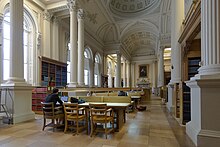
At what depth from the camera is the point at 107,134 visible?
396 centimetres

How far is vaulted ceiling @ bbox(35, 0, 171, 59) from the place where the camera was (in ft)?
39.4

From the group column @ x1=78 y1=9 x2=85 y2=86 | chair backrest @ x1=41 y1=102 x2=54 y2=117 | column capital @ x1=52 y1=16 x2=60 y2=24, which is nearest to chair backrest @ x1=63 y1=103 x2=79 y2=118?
chair backrest @ x1=41 y1=102 x2=54 y2=117

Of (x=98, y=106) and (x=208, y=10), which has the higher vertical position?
(x=208, y=10)

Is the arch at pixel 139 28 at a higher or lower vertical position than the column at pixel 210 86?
higher

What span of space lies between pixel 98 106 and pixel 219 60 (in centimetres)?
265

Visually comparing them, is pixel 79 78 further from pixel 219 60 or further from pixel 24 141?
pixel 219 60

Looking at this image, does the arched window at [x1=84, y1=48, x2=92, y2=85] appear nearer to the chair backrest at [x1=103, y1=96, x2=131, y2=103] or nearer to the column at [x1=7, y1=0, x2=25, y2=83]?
the column at [x1=7, y1=0, x2=25, y2=83]

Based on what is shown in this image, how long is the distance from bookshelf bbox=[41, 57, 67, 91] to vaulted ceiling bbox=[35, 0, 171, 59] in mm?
3646

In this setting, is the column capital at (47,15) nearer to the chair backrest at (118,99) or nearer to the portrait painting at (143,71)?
the chair backrest at (118,99)

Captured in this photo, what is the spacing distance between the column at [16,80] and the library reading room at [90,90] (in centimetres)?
3

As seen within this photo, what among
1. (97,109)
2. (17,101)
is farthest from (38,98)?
(97,109)

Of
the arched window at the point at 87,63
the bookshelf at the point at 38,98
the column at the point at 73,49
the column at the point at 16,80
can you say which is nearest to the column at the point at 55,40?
the column at the point at 73,49

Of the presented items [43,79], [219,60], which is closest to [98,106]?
[219,60]

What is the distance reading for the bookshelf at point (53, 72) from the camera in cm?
1029
